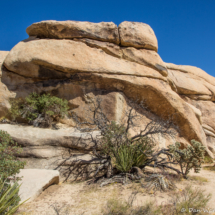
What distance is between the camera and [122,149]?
5.66 m

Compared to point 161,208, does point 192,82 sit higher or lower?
higher

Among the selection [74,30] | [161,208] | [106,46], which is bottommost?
[161,208]

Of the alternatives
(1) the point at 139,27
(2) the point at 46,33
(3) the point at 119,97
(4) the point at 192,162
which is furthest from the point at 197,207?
(2) the point at 46,33

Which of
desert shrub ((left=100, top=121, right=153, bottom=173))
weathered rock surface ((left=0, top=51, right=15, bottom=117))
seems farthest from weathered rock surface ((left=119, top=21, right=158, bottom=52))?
weathered rock surface ((left=0, top=51, right=15, bottom=117))

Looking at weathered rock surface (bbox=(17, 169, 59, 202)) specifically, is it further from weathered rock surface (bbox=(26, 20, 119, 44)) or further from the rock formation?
weathered rock surface (bbox=(26, 20, 119, 44))

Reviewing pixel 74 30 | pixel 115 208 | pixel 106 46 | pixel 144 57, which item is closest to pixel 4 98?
pixel 74 30

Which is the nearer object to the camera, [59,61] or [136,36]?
[59,61]

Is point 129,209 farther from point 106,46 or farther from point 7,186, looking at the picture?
point 106,46

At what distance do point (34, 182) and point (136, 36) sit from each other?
747 cm

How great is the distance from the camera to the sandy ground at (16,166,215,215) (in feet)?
12.7

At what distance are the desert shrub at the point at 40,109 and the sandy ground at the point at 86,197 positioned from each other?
10.3 ft

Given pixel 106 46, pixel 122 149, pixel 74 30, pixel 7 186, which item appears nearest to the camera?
pixel 7 186

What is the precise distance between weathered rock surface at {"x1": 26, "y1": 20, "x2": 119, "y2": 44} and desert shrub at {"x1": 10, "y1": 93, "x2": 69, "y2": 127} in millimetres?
2874

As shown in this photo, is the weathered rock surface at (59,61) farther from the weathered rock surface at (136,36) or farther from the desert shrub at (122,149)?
the desert shrub at (122,149)
